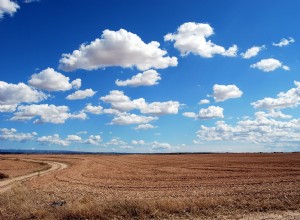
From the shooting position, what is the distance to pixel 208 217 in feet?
52.0

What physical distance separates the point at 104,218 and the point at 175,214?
290 cm

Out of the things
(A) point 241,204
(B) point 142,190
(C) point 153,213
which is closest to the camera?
(C) point 153,213

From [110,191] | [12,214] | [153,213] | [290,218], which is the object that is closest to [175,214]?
[153,213]

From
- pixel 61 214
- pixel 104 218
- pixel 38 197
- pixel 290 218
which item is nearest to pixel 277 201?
pixel 290 218

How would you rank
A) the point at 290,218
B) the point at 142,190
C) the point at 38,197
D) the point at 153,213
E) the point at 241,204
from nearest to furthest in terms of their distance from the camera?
the point at 290,218 → the point at 153,213 → the point at 241,204 → the point at 38,197 → the point at 142,190

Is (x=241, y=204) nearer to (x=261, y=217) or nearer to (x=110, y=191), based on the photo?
(x=261, y=217)

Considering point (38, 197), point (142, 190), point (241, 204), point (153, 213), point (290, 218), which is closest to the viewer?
point (290, 218)

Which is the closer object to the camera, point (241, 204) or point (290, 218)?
point (290, 218)

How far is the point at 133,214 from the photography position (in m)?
16.7

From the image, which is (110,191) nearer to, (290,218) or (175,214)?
(175,214)

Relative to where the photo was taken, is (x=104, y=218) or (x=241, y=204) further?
(x=241, y=204)

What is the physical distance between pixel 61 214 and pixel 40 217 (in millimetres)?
872

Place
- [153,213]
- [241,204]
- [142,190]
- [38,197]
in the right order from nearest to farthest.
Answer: [153,213]
[241,204]
[38,197]
[142,190]

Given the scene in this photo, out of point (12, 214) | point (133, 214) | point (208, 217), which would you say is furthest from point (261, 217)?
point (12, 214)
